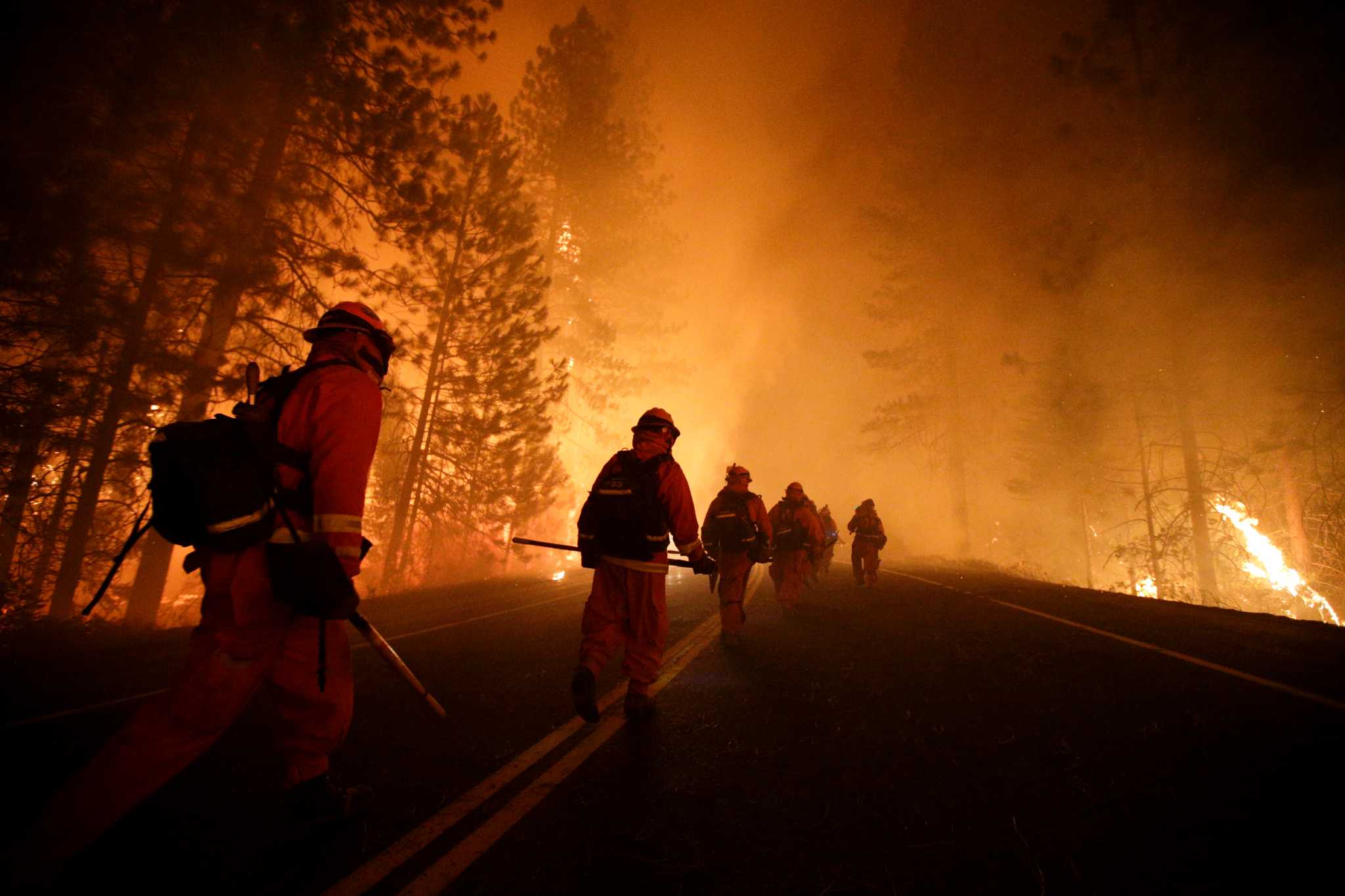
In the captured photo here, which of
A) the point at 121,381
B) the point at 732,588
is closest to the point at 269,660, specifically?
the point at 732,588

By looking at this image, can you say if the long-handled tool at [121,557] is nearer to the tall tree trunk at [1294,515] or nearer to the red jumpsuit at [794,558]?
the red jumpsuit at [794,558]

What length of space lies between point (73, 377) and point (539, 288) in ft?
34.5

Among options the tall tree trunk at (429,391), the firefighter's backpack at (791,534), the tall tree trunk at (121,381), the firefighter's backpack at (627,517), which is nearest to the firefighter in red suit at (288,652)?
the firefighter's backpack at (627,517)

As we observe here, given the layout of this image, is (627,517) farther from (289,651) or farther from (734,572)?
(734,572)

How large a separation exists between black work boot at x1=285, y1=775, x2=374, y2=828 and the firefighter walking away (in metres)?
10.7

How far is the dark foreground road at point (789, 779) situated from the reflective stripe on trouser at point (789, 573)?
342 centimetres

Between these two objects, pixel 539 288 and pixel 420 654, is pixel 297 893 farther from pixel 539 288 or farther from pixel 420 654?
pixel 539 288

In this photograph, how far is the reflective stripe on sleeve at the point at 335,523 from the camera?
2.36m

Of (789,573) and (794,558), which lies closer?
(789,573)

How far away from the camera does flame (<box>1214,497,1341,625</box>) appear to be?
2050cm

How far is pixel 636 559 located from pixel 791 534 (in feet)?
19.1

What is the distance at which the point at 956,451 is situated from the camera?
25.6 metres

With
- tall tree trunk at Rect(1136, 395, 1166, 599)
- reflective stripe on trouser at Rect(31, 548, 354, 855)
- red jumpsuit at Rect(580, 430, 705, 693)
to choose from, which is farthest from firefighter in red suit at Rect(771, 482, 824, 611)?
tall tree trunk at Rect(1136, 395, 1166, 599)

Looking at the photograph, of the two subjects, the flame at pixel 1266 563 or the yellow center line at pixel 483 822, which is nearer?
the yellow center line at pixel 483 822
